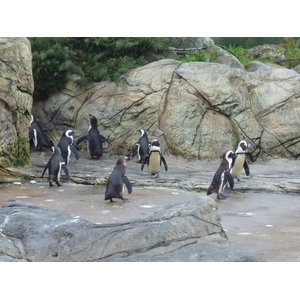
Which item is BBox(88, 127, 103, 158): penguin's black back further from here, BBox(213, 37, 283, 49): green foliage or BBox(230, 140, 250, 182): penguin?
BBox(213, 37, 283, 49): green foliage

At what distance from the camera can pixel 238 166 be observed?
970 cm

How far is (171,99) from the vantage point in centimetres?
1252

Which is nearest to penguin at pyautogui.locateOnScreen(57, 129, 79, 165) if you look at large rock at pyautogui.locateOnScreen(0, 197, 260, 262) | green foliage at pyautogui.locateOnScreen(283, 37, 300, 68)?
large rock at pyautogui.locateOnScreen(0, 197, 260, 262)

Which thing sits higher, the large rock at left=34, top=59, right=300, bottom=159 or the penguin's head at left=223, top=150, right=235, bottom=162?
the large rock at left=34, top=59, right=300, bottom=159

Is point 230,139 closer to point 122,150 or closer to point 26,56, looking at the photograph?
point 122,150

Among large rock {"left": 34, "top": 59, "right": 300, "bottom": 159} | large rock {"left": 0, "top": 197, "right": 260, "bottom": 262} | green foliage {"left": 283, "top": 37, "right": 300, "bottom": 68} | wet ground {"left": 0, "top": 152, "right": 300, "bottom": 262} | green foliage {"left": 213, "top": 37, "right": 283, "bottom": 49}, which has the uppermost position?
green foliage {"left": 213, "top": 37, "right": 283, "bottom": 49}

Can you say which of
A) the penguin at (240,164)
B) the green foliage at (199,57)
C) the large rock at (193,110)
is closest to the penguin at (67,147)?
the large rock at (193,110)

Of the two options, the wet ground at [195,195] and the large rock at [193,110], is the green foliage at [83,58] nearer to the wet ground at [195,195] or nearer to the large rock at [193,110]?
the large rock at [193,110]

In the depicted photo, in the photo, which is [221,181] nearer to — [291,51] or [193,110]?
[193,110]

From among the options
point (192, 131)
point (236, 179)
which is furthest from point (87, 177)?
point (192, 131)

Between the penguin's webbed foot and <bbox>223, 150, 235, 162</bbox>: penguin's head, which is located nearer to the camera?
the penguin's webbed foot

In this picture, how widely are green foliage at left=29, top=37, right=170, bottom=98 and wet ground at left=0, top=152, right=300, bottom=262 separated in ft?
7.46

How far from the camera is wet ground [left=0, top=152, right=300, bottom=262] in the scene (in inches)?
237

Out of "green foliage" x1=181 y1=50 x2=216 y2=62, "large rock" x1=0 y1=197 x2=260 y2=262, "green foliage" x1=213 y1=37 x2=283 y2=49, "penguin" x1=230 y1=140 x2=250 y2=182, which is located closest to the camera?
"large rock" x1=0 y1=197 x2=260 y2=262
